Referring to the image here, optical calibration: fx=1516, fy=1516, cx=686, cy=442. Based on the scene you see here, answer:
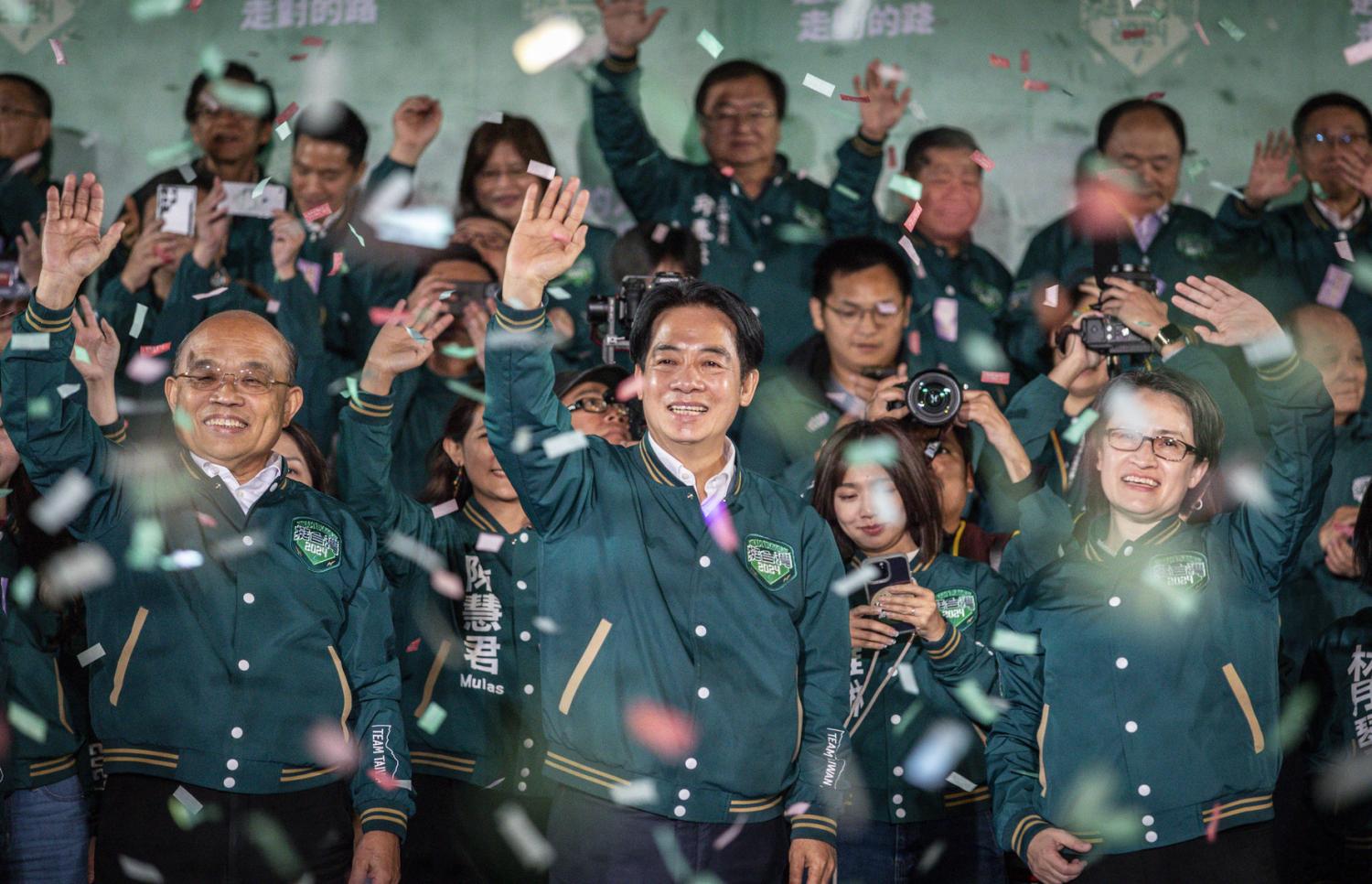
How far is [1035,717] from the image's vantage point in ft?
10.1

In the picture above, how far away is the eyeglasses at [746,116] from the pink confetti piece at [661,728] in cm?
340

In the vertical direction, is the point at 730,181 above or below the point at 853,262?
above

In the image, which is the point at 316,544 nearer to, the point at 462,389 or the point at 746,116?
the point at 462,389

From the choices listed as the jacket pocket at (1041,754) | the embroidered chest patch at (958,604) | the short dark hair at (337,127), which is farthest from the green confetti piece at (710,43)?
the jacket pocket at (1041,754)

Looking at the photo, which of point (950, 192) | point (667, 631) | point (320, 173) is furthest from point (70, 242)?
point (950, 192)

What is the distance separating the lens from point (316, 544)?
→ 308 centimetres

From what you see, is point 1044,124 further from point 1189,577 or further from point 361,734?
point 361,734

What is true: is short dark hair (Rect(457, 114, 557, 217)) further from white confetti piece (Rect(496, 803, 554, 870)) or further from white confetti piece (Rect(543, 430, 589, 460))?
white confetti piece (Rect(543, 430, 589, 460))

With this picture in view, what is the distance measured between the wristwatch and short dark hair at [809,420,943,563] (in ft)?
2.33

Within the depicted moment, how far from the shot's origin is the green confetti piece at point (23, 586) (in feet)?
11.7

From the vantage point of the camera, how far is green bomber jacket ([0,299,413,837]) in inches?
113

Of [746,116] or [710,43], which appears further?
[710,43]

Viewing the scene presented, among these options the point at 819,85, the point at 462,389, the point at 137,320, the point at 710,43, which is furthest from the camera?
the point at 710,43

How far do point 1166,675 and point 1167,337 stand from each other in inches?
46.6
